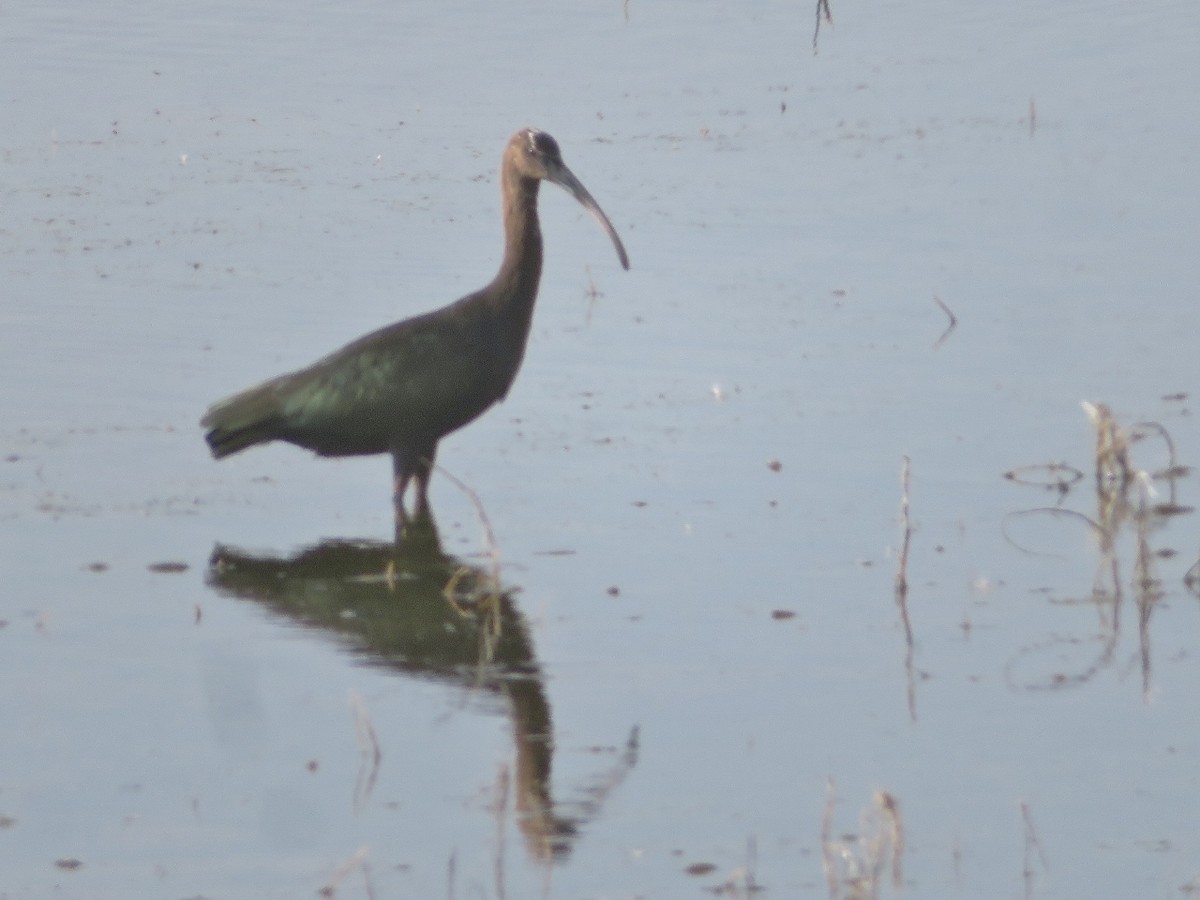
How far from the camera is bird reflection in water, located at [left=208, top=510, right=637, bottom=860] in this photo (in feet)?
19.2

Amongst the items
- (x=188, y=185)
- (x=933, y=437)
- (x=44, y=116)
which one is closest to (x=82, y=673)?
(x=933, y=437)

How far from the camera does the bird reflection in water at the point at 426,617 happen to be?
586 cm

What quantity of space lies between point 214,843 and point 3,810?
0.55m

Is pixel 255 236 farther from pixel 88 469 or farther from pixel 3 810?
pixel 3 810

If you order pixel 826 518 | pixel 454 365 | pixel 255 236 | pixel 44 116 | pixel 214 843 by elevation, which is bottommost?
pixel 214 843

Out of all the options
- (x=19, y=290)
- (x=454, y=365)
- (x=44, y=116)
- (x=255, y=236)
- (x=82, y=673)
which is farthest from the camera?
(x=44, y=116)

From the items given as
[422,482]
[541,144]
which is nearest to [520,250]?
[541,144]

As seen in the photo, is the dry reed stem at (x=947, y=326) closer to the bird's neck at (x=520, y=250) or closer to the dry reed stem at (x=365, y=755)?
the bird's neck at (x=520, y=250)

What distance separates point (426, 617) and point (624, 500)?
Answer: 1354 millimetres

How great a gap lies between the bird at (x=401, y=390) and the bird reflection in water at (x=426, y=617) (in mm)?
344

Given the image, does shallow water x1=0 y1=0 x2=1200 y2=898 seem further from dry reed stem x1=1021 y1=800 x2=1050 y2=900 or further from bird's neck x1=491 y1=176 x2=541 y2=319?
bird's neck x1=491 y1=176 x2=541 y2=319

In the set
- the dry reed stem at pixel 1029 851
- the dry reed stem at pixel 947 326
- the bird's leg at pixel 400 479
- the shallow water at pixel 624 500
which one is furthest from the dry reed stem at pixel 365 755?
the dry reed stem at pixel 947 326

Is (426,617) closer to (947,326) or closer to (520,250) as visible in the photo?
(520,250)

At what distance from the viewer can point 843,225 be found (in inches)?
485
